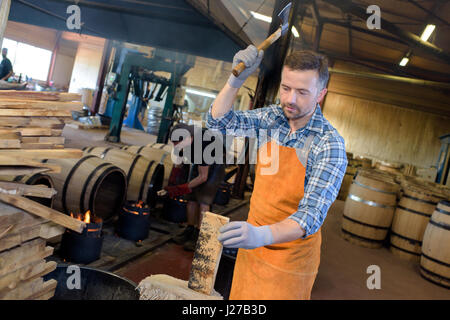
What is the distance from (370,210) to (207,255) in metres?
5.66

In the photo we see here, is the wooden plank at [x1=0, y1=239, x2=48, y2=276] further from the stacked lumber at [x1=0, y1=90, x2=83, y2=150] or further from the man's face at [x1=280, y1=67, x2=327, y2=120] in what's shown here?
the man's face at [x1=280, y1=67, x2=327, y2=120]

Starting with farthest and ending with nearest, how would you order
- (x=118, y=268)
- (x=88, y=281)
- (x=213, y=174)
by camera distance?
(x=213, y=174) → (x=118, y=268) → (x=88, y=281)

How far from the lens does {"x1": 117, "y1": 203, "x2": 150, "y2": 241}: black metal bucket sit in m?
4.60

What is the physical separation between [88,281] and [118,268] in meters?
1.44

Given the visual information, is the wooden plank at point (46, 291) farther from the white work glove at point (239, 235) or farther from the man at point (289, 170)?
the white work glove at point (239, 235)

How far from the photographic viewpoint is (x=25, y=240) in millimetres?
2154

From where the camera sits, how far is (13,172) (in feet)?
7.40

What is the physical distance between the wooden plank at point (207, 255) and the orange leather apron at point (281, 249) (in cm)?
66

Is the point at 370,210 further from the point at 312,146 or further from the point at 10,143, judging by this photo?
the point at 10,143

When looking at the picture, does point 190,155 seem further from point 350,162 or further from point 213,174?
point 350,162

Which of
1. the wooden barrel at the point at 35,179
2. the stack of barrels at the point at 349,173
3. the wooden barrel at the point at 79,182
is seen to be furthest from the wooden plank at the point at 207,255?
the stack of barrels at the point at 349,173

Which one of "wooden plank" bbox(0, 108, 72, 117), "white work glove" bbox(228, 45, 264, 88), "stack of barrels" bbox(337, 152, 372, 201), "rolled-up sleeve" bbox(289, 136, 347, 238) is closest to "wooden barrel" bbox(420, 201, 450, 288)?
"rolled-up sleeve" bbox(289, 136, 347, 238)
